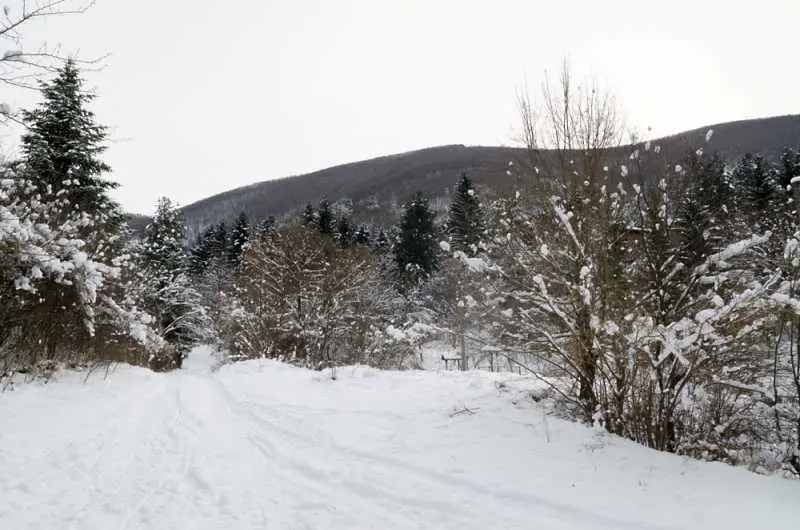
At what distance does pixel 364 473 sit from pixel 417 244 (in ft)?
133

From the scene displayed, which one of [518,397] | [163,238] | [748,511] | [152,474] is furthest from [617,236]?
[163,238]

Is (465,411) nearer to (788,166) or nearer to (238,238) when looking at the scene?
(788,166)

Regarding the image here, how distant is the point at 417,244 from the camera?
45.8 metres

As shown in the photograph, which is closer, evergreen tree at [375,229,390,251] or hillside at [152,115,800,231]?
evergreen tree at [375,229,390,251]

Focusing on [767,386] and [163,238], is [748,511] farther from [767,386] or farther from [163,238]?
[163,238]

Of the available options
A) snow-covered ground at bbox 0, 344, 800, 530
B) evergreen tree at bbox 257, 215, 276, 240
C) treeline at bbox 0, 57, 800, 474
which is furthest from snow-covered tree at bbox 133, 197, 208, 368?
snow-covered ground at bbox 0, 344, 800, 530

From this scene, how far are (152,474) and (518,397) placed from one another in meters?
4.90

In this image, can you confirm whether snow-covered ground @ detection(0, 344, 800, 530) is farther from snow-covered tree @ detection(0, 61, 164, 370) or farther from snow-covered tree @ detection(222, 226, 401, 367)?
snow-covered tree @ detection(222, 226, 401, 367)

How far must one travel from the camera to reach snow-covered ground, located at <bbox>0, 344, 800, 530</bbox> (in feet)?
13.5

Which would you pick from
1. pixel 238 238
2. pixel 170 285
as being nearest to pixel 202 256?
pixel 238 238

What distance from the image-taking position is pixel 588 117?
682cm

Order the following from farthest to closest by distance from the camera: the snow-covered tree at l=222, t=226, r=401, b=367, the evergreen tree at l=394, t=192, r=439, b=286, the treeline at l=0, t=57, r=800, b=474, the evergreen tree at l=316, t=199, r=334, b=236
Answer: the evergreen tree at l=316, t=199, r=334, b=236 → the evergreen tree at l=394, t=192, r=439, b=286 → the snow-covered tree at l=222, t=226, r=401, b=367 → the treeline at l=0, t=57, r=800, b=474

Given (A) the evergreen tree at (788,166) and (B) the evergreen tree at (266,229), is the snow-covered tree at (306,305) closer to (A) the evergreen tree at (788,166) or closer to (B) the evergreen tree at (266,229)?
(B) the evergreen tree at (266,229)

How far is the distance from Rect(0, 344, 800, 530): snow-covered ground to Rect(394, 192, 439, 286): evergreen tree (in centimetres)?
3572
